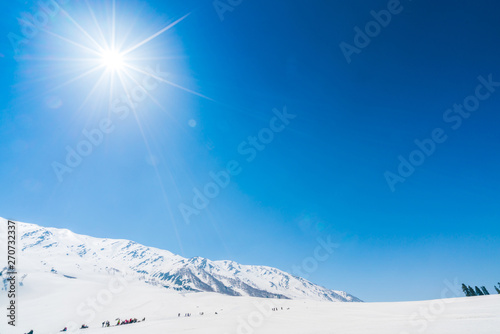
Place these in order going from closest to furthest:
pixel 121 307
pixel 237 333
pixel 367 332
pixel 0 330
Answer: pixel 367 332 → pixel 237 333 → pixel 0 330 → pixel 121 307

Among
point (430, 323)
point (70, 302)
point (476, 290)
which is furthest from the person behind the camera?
point (70, 302)

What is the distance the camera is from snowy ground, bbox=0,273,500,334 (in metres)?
14.0

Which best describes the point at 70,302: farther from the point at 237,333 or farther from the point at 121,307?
the point at 237,333

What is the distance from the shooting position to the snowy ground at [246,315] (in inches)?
551

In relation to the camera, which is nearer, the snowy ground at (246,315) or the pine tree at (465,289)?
the snowy ground at (246,315)

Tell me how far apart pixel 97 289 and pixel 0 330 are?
231 ft

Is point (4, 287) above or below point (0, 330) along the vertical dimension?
above

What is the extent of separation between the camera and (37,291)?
102 m

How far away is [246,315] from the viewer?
2905 centimetres

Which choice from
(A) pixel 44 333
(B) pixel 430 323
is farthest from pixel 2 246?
(B) pixel 430 323

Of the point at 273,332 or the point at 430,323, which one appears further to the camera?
the point at 273,332

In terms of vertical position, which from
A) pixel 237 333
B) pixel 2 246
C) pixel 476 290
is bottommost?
pixel 476 290

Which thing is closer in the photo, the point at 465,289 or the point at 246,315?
the point at 246,315

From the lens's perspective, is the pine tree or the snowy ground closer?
the snowy ground
